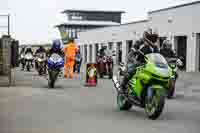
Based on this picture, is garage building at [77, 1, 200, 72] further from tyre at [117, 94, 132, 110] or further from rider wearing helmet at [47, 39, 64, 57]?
Answer: tyre at [117, 94, 132, 110]

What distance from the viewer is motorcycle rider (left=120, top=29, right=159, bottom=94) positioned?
10867 millimetres

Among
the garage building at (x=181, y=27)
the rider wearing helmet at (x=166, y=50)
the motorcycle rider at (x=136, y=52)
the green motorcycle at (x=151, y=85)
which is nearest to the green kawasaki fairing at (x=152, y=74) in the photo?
the green motorcycle at (x=151, y=85)

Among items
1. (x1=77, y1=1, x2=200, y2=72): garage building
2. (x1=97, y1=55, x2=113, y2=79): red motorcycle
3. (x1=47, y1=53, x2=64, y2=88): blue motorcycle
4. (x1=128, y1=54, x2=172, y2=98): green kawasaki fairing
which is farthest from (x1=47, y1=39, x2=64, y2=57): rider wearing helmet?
(x1=77, y1=1, x2=200, y2=72): garage building

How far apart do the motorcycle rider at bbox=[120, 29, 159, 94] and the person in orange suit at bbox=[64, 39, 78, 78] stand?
13.5m

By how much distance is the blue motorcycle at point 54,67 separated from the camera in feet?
59.8

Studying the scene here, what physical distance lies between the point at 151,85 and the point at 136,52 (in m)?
1.02

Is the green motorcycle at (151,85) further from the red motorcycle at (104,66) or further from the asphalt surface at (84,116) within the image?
the red motorcycle at (104,66)

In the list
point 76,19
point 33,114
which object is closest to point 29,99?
point 33,114

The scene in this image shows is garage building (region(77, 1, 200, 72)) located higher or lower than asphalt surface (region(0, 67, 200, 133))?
higher

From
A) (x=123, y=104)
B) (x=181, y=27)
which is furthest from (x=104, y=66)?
(x=181, y=27)

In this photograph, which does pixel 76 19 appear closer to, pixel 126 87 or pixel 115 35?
pixel 115 35

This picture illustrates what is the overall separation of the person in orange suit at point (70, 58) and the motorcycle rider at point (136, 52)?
13.5 meters

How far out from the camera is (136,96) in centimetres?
1057

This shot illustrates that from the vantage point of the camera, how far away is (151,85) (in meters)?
10.1
